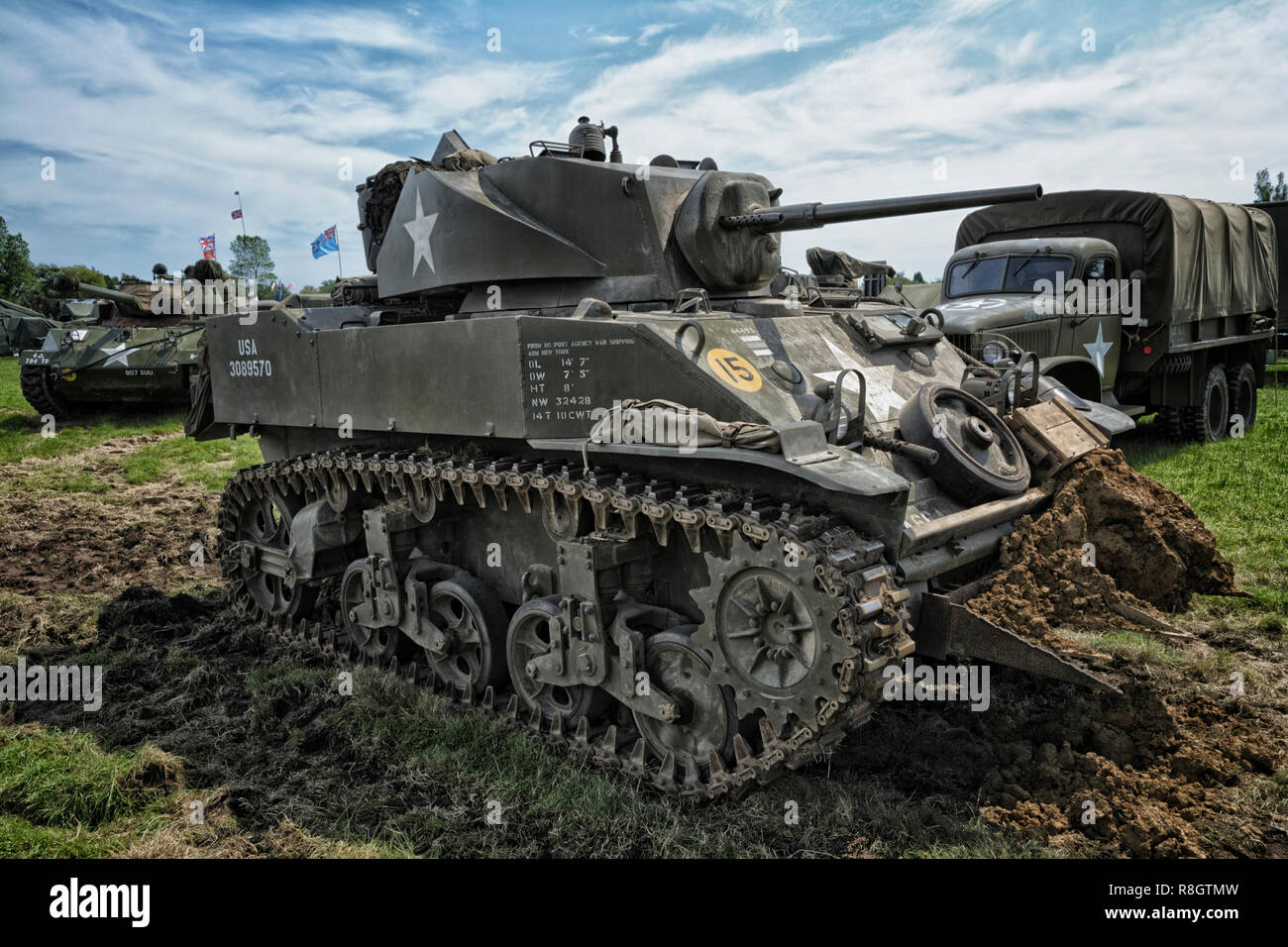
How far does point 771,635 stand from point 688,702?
2.74 ft

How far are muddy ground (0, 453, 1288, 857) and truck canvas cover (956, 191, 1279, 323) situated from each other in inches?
324

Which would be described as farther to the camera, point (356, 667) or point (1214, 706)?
point (356, 667)

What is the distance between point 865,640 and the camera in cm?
405

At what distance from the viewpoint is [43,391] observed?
18891 millimetres

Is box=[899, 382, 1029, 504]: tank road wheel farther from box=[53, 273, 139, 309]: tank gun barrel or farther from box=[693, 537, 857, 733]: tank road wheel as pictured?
box=[53, 273, 139, 309]: tank gun barrel

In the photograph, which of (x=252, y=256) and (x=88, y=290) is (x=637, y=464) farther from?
(x=252, y=256)

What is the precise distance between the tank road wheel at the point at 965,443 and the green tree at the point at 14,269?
60455 mm

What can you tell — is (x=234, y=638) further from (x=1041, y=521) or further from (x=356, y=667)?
(x=1041, y=521)

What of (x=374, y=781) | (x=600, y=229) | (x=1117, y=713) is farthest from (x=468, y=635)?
(x=1117, y=713)

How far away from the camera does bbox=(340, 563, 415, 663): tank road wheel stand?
6871 millimetres

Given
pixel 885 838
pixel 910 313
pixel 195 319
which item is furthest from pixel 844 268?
pixel 195 319

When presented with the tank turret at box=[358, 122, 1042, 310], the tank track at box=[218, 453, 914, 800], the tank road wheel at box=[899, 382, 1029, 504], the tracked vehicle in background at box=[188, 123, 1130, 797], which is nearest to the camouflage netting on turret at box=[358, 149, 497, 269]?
A: the tracked vehicle in background at box=[188, 123, 1130, 797]

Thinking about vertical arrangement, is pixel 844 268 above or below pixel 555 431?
above

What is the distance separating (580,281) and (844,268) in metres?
7.88
